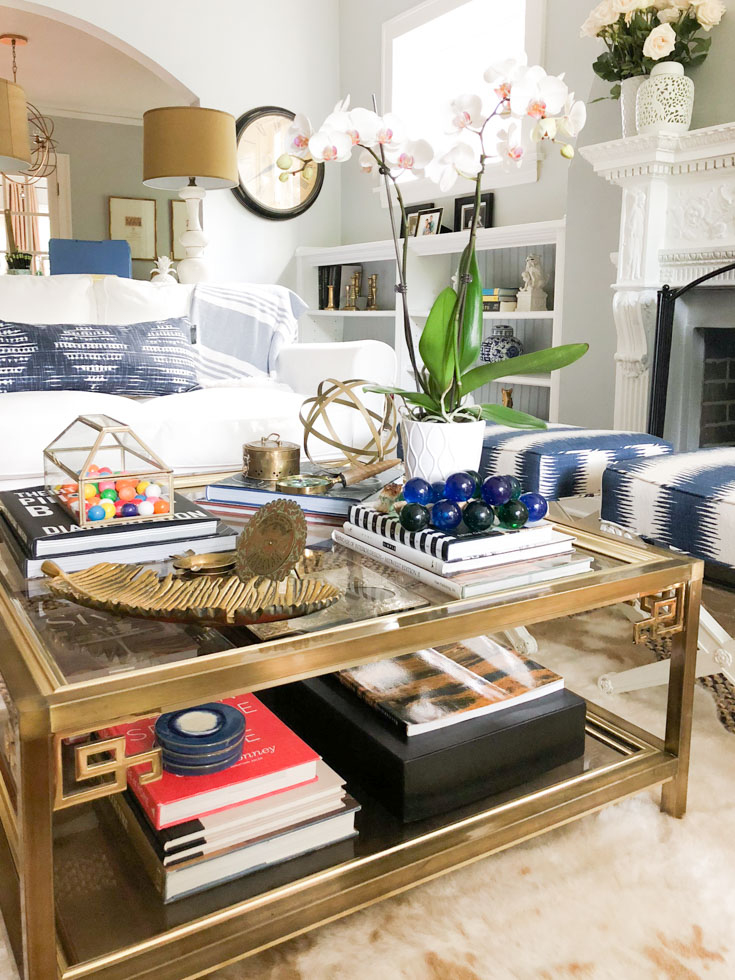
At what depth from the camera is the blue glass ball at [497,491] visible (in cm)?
107

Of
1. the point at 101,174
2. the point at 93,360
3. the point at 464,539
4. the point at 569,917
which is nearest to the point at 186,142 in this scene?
the point at 93,360

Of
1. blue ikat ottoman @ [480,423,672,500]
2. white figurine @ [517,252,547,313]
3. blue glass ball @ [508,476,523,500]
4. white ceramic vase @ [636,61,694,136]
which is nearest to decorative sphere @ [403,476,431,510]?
blue glass ball @ [508,476,523,500]

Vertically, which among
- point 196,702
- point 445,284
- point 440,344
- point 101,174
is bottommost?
point 196,702

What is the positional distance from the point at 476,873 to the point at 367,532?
45cm

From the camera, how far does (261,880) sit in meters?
0.86

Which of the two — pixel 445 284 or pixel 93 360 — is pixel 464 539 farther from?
pixel 445 284

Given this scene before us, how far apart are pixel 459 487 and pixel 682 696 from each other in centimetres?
39

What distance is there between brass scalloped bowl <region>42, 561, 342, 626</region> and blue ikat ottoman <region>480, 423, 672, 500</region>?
0.86 metres

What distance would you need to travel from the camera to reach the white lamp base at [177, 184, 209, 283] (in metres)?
3.10

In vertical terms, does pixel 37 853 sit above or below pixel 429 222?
below

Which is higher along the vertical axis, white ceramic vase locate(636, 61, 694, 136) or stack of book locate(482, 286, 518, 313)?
white ceramic vase locate(636, 61, 694, 136)

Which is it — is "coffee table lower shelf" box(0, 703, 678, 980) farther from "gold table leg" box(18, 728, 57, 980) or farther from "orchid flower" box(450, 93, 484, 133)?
"orchid flower" box(450, 93, 484, 133)

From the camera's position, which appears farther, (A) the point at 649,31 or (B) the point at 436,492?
(A) the point at 649,31

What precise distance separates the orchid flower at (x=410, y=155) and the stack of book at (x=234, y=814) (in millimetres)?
756
